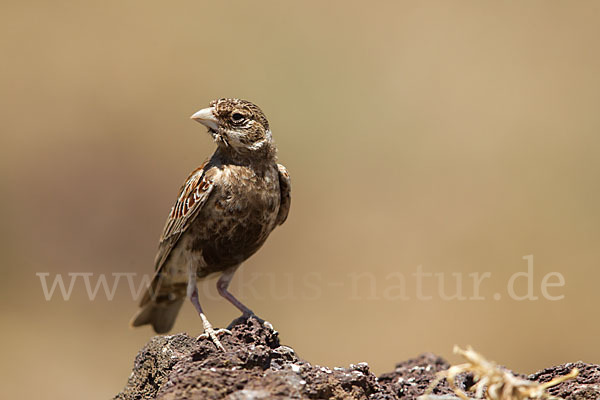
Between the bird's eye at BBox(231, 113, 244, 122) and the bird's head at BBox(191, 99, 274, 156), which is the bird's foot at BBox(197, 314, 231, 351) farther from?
the bird's eye at BBox(231, 113, 244, 122)

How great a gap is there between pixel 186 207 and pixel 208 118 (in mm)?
689

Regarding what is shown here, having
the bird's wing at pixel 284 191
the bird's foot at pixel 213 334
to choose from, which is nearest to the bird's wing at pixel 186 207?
the bird's wing at pixel 284 191

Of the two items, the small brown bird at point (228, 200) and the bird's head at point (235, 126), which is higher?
the bird's head at point (235, 126)

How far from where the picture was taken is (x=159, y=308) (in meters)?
6.77

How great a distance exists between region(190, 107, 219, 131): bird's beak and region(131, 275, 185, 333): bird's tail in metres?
1.58

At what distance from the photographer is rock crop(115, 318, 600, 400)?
11.8 feet

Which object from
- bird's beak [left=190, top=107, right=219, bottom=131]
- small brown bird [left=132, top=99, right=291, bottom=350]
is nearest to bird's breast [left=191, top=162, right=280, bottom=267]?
small brown bird [left=132, top=99, right=291, bottom=350]

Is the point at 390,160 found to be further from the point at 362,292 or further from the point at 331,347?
the point at 331,347

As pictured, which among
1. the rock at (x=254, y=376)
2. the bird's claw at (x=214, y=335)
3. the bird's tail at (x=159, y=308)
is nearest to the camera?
the rock at (x=254, y=376)

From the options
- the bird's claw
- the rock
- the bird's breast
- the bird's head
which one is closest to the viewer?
the rock

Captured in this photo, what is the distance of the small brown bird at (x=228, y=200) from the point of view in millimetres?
5648

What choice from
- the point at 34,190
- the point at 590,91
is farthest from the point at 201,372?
the point at 590,91

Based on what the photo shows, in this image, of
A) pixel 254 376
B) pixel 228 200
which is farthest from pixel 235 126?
pixel 254 376

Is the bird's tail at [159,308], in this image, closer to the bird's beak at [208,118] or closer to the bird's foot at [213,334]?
the bird's beak at [208,118]
